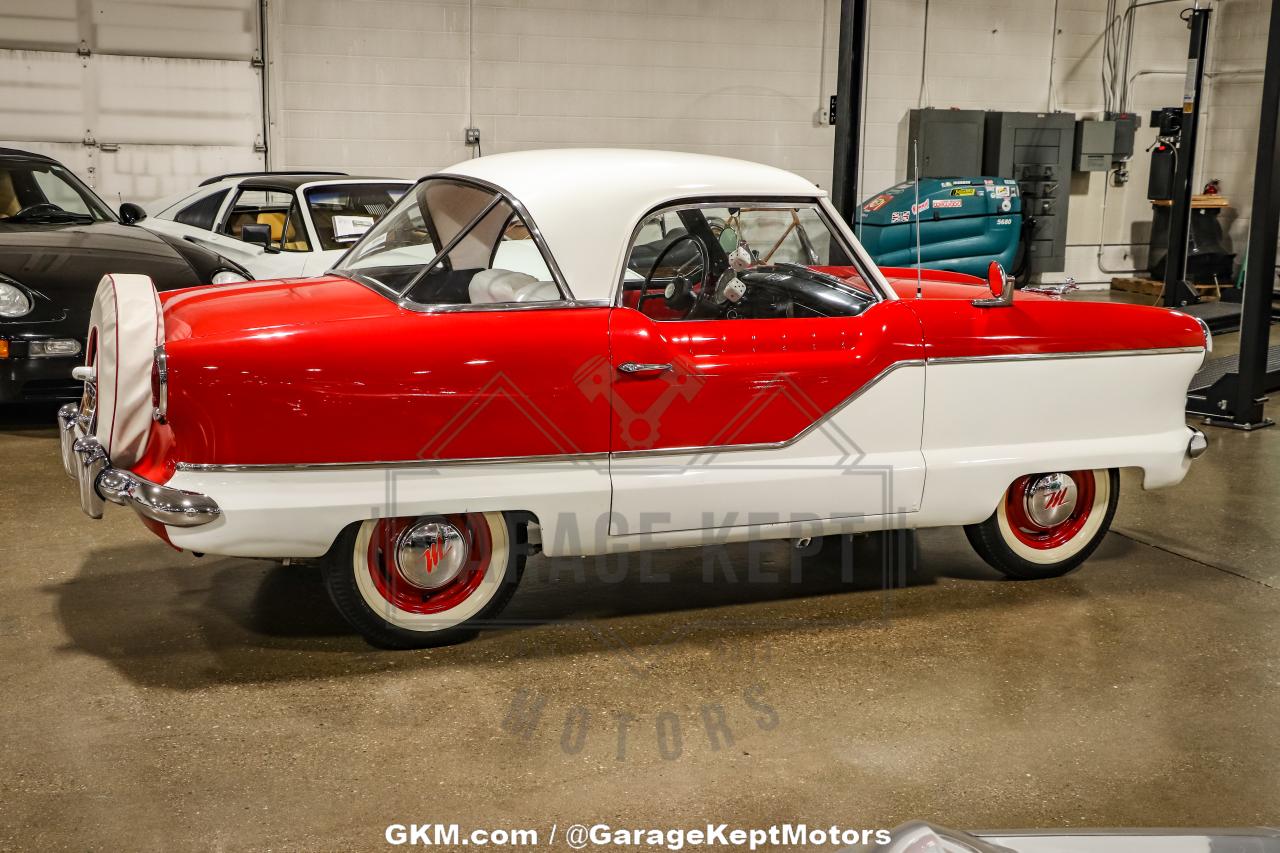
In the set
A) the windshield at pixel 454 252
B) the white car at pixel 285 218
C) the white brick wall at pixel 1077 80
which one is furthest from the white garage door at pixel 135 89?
the windshield at pixel 454 252

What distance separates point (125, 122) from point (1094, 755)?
10819 millimetres

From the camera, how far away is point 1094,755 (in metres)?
3.19

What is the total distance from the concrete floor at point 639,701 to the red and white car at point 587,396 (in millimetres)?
347

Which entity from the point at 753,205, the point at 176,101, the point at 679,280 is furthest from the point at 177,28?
the point at 753,205

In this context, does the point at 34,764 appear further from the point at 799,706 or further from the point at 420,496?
the point at 799,706

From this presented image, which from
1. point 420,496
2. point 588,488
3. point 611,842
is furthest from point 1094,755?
point 420,496

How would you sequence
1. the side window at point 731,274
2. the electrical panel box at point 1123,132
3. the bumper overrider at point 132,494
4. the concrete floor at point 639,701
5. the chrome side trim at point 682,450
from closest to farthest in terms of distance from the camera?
the concrete floor at point 639,701, the bumper overrider at point 132,494, the chrome side trim at point 682,450, the side window at point 731,274, the electrical panel box at point 1123,132

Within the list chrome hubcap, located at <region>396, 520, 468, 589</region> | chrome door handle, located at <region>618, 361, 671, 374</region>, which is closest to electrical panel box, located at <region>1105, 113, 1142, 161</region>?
chrome door handle, located at <region>618, 361, 671, 374</region>

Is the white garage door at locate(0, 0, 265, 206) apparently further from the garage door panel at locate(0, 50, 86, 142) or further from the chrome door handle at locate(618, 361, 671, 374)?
the chrome door handle at locate(618, 361, 671, 374)

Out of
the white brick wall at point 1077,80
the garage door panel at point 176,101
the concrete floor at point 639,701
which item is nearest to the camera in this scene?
the concrete floor at point 639,701

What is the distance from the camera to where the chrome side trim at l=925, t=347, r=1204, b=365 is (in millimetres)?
4008

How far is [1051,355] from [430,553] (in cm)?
222

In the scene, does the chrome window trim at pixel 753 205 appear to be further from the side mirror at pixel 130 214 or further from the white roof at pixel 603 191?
the side mirror at pixel 130 214

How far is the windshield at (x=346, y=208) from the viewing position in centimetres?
730
